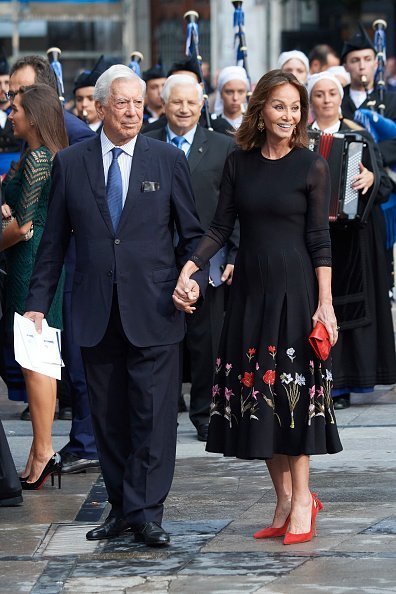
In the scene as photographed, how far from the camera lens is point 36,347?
6.84 meters

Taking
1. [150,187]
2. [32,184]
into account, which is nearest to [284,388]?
[150,187]

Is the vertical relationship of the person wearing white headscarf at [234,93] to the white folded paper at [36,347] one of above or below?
above

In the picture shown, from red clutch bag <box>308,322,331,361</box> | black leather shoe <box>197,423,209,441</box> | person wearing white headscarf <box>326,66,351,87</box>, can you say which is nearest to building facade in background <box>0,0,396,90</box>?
person wearing white headscarf <box>326,66,351,87</box>

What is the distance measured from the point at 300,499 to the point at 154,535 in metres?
0.59

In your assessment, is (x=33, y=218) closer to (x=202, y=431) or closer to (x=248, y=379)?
(x=248, y=379)

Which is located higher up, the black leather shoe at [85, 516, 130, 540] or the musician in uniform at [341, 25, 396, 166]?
the musician in uniform at [341, 25, 396, 166]

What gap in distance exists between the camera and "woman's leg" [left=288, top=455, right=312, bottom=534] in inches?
249

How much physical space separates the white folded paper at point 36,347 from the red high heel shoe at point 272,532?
1.18 meters

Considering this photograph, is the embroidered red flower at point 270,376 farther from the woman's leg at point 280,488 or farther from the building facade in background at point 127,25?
the building facade in background at point 127,25

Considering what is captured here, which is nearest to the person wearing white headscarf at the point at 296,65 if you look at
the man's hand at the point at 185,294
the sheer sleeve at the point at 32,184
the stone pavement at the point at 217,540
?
the stone pavement at the point at 217,540

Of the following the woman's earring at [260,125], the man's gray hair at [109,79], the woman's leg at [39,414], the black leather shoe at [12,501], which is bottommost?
the black leather shoe at [12,501]

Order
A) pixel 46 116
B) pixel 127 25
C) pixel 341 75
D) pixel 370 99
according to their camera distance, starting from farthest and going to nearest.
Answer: pixel 127 25 < pixel 341 75 < pixel 370 99 < pixel 46 116

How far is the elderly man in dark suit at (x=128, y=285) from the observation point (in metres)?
6.40

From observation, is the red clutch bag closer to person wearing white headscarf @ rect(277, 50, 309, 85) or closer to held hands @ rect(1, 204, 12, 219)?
held hands @ rect(1, 204, 12, 219)
